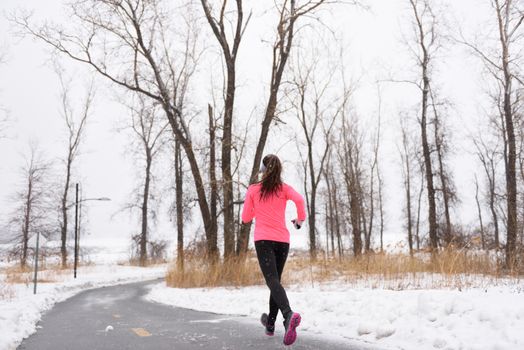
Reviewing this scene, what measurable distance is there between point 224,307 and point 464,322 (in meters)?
5.71

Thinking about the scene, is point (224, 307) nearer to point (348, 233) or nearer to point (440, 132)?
point (440, 132)

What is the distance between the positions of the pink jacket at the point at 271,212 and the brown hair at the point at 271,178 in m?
0.06

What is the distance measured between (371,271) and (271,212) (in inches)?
303

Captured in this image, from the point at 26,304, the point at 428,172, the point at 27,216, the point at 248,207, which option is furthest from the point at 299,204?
the point at 27,216

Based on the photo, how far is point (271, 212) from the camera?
5.08 metres

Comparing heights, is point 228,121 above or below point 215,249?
above

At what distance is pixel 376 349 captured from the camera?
465 cm

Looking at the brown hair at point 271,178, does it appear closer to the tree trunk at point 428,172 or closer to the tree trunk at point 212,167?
the tree trunk at point 212,167

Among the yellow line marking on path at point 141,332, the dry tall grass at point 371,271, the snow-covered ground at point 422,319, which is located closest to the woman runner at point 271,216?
the snow-covered ground at point 422,319

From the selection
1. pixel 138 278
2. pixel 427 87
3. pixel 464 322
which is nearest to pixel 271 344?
pixel 464 322

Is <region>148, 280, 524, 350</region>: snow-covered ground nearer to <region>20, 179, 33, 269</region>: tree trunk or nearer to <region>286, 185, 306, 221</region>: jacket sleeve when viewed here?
<region>286, 185, 306, 221</region>: jacket sleeve

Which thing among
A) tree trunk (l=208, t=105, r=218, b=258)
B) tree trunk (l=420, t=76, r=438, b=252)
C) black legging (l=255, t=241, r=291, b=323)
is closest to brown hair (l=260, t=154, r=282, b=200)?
black legging (l=255, t=241, r=291, b=323)

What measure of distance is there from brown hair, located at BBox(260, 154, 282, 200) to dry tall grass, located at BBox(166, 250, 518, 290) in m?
5.72

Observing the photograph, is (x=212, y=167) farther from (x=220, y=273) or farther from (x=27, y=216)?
(x=27, y=216)
